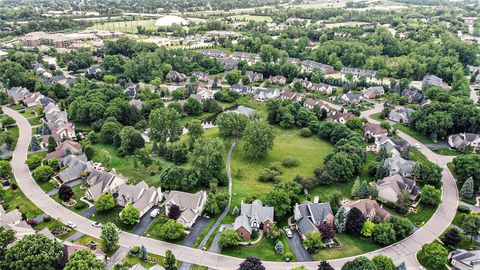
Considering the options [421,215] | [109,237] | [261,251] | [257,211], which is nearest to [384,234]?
[421,215]

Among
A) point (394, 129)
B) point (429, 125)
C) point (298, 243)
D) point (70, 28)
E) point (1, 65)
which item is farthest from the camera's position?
point (70, 28)

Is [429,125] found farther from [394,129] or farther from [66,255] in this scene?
[66,255]

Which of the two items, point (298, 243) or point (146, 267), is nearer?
point (146, 267)

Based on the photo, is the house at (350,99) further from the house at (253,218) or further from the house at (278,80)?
the house at (253,218)

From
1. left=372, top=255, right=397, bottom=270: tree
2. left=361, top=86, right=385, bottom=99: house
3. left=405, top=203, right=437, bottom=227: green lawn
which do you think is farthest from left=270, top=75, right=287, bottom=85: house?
left=372, top=255, right=397, bottom=270: tree

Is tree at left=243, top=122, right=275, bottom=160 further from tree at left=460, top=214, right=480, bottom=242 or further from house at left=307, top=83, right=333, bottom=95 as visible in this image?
house at left=307, top=83, right=333, bottom=95

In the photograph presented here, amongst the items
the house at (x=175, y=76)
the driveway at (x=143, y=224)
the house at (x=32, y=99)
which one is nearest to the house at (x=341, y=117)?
the driveway at (x=143, y=224)

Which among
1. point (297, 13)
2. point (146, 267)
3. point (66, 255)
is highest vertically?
point (297, 13)

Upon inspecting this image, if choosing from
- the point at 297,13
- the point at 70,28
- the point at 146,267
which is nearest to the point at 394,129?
the point at 146,267
